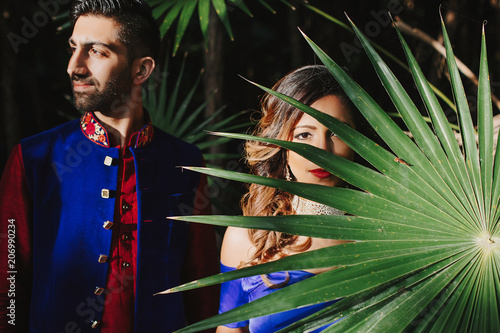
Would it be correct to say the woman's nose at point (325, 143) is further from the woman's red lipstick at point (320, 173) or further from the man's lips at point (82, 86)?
the man's lips at point (82, 86)

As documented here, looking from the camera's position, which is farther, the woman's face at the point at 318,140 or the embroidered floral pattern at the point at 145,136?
the embroidered floral pattern at the point at 145,136

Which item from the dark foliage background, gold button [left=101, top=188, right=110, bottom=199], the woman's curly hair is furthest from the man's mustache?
the dark foliage background

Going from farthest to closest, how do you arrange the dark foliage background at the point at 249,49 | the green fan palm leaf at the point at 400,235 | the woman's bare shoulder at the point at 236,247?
the dark foliage background at the point at 249,49 → the woman's bare shoulder at the point at 236,247 → the green fan palm leaf at the point at 400,235

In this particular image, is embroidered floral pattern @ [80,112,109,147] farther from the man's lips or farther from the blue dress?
the blue dress

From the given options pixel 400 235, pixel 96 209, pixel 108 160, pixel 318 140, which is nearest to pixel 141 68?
pixel 108 160

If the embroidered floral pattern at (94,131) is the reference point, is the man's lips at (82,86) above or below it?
above

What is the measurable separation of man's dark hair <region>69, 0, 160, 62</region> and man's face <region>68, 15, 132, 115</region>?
0.02 meters

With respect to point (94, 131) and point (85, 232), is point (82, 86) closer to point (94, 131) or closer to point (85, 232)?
point (94, 131)

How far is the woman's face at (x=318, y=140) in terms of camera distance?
1.14 metres

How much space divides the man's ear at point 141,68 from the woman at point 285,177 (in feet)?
1.08

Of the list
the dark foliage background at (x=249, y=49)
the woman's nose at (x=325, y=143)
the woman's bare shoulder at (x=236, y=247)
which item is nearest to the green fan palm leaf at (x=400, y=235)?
the woman's nose at (x=325, y=143)

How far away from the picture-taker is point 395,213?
2.70 feet

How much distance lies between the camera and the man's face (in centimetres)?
115

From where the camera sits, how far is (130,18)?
47.4 inches
